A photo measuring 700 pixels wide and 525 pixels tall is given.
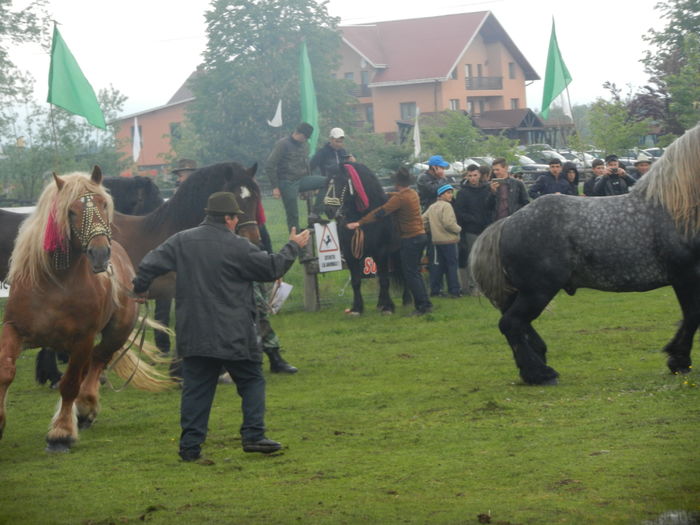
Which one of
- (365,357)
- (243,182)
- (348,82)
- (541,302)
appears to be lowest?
(365,357)

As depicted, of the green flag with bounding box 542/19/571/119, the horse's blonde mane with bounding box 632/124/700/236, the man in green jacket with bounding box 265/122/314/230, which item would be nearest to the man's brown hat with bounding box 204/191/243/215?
the horse's blonde mane with bounding box 632/124/700/236

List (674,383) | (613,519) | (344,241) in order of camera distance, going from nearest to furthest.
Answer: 1. (613,519)
2. (674,383)
3. (344,241)

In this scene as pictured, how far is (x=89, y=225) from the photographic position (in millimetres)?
7539

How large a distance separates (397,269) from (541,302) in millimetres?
6952

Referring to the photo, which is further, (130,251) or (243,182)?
(130,251)

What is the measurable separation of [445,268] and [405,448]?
10386 mm

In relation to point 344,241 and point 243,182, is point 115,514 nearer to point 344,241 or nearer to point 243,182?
point 243,182

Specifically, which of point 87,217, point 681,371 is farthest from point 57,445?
point 681,371

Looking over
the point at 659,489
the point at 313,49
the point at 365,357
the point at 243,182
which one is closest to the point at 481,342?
the point at 365,357

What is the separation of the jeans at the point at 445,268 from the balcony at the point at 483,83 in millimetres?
57683

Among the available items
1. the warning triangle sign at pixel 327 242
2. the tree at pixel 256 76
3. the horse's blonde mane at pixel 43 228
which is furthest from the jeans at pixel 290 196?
the tree at pixel 256 76

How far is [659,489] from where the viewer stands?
18.9 ft

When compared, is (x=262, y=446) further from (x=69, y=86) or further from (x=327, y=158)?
(x=69, y=86)

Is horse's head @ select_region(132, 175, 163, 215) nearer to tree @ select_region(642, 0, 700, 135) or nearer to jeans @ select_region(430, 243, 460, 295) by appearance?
jeans @ select_region(430, 243, 460, 295)
